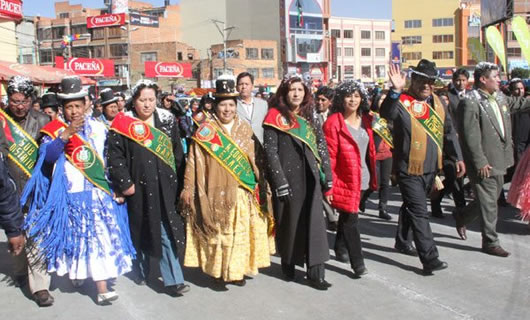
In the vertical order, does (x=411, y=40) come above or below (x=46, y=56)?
above

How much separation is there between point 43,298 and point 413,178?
3.34 metres

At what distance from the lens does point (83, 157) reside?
14.1ft

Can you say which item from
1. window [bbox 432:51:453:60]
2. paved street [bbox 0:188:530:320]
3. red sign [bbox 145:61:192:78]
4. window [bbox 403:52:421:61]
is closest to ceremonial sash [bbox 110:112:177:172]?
paved street [bbox 0:188:530:320]

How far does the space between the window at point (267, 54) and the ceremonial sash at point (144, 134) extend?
6630cm

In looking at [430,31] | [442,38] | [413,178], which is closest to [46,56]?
[430,31]

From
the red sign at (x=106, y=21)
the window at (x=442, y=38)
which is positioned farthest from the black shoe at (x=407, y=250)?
the window at (x=442, y=38)

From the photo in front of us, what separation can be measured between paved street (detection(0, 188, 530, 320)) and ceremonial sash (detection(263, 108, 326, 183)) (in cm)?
108

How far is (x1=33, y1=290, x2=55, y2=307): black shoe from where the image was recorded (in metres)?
4.37

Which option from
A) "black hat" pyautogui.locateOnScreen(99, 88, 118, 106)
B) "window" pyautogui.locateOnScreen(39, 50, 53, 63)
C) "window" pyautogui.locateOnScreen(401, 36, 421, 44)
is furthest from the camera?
"window" pyautogui.locateOnScreen(401, 36, 421, 44)

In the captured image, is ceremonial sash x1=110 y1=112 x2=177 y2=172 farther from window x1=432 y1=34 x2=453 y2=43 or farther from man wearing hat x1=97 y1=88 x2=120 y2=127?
window x1=432 y1=34 x2=453 y2=43

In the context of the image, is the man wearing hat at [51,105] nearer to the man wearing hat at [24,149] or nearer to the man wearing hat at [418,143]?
the man wearing hat at [24,149]

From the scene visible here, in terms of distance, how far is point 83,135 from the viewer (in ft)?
14.3

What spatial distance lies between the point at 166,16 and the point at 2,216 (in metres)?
79.3

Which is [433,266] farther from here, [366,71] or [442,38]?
[442,38]
